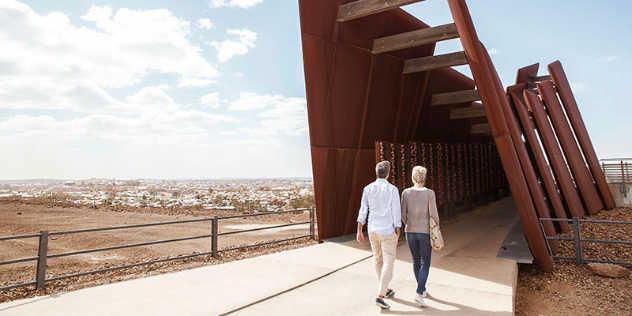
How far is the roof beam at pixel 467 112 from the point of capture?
50.0 feet

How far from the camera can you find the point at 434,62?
1070cm

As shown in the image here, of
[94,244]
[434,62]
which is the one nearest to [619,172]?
[434,62]

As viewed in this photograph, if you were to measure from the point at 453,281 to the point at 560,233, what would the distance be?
6.84 meters

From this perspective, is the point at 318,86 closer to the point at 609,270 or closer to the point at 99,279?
the point at 99,279

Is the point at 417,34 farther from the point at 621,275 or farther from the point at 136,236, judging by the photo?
the point at 136,236

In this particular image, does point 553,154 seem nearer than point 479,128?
Yes

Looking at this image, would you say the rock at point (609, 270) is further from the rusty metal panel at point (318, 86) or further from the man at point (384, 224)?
the rusty metal panel at point (318, 86)

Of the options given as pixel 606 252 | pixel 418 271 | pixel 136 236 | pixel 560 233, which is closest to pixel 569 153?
pixel 560 233

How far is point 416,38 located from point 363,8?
166 centimetres

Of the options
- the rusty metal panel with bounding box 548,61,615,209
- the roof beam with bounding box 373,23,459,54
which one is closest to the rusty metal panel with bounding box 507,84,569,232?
the roof beam with bounding box 373,23,459,54

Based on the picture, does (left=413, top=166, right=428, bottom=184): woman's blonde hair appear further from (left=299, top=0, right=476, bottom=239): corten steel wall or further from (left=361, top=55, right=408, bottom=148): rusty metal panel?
(left=361, top=55, right=408, bottom=148): rusty metal panel

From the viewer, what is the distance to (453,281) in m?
5.36

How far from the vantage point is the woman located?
420cm

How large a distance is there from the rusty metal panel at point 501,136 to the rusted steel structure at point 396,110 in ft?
0.06
